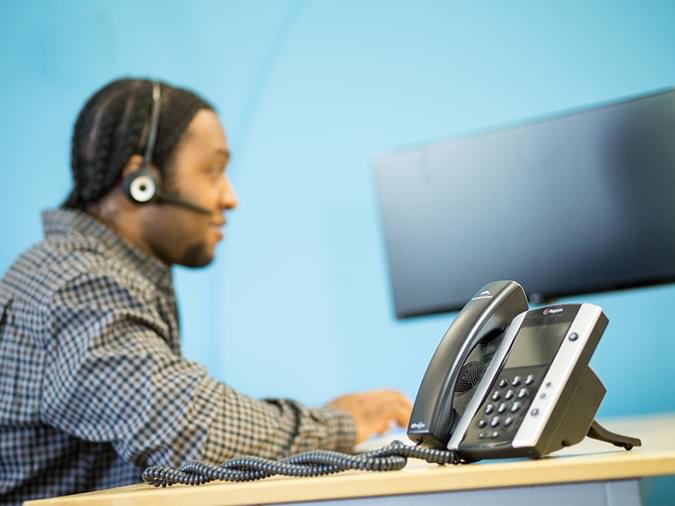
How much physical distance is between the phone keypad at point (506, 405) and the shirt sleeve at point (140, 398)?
518mm

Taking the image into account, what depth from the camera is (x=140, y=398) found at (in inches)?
47.9

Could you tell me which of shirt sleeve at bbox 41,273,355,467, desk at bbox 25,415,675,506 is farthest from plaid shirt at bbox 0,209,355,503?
desk at bbox 25,415,675,506

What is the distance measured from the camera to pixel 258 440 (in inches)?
49.8

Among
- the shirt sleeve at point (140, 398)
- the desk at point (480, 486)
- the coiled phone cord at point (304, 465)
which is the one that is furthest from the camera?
the shirt sleeve at point (140, 398)

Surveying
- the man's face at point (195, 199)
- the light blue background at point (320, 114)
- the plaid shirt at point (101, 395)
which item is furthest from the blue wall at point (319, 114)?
the plaid shirt at point (101, 395)

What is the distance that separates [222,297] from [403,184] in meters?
0.77

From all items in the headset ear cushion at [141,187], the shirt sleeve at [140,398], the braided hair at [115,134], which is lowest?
the shirt sleeve at [140,398]

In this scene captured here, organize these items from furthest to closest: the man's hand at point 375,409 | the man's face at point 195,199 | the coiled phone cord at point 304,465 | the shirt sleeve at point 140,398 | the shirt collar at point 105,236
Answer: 1. the man's face at point 195,199
2. the shirt collar at point 105,236
3. the man's hand at point 375,409
4. the shirt sleeve at point 140,398
5. the coiled phone cord at point 304,465

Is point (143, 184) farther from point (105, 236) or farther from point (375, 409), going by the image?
point (375, 409)

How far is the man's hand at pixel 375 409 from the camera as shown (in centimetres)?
A: 155

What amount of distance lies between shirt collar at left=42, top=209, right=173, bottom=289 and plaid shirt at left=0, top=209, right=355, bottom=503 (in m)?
0.09

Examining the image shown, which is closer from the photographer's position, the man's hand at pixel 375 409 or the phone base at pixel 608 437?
the phone base at pixel 608 437

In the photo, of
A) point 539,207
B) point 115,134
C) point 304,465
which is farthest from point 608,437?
point 115,134

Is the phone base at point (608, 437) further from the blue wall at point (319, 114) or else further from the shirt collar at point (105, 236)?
the blue wall at point (319, 114)
